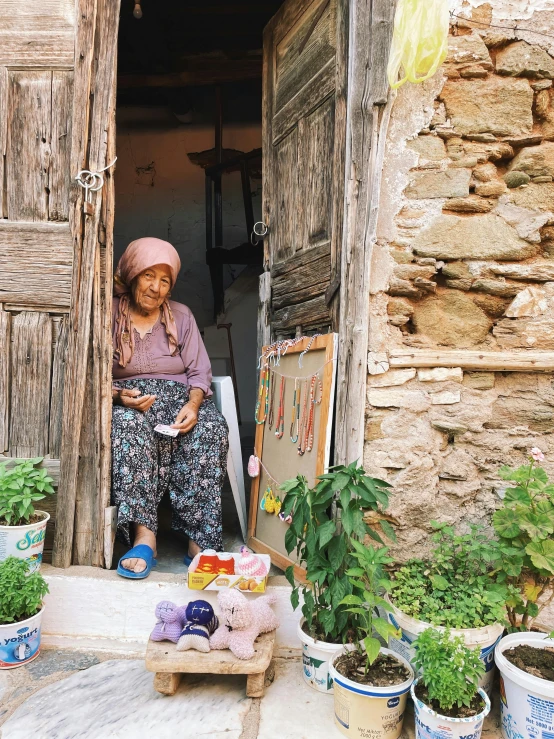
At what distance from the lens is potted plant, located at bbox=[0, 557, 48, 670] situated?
2123 millimetres

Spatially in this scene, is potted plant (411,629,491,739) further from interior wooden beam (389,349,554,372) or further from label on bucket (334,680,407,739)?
interior wooden beam (389,349,554,372)

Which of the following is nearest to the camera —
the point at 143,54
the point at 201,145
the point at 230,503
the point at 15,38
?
the point at 15,38

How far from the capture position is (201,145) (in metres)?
6.32

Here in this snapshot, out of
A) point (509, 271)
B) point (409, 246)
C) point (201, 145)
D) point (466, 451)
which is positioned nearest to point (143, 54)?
point (201, 145)

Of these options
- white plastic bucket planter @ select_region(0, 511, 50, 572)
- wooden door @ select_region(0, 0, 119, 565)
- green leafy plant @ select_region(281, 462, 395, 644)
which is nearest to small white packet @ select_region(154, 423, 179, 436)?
wooden door @ select_region(0, 0, 119, 565)

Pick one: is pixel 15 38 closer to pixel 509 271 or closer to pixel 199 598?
pixel 509 271

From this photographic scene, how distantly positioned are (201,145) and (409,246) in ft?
15.1

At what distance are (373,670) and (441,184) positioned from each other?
193 cm

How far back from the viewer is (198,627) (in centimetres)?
206

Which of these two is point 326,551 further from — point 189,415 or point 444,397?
point 189,415

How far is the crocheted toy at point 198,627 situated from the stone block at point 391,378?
1127 mm

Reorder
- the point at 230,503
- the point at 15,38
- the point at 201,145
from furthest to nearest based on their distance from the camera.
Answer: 1. the point at 201,145
2. the point at 230,503
3. the point at 15,38

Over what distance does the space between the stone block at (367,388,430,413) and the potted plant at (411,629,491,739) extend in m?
0.91

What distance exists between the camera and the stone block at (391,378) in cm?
240
